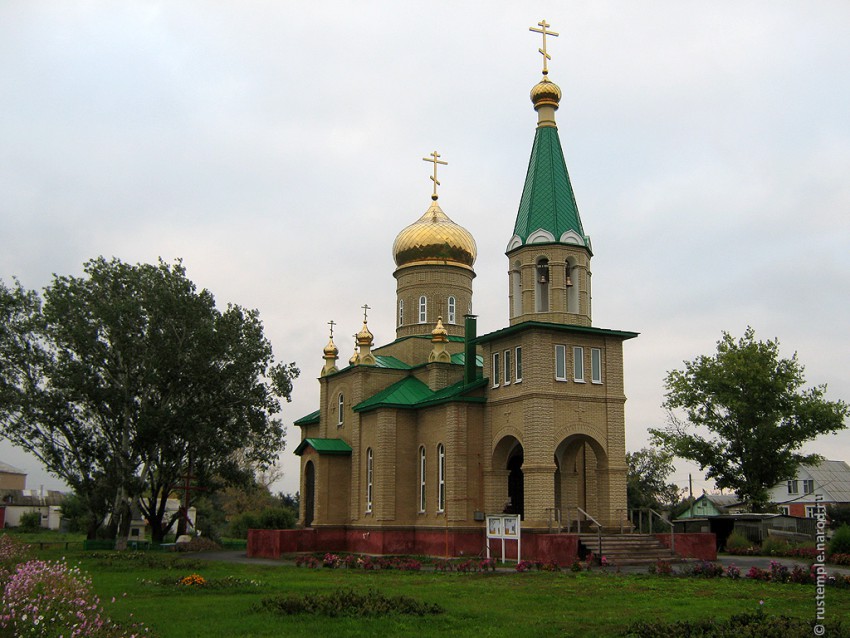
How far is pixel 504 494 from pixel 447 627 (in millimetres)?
15579

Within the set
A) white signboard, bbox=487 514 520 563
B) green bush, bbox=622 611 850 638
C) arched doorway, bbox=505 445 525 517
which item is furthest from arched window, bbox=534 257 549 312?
green bush, bbox=622 611 850 638

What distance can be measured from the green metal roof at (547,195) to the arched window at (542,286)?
2.80 feet

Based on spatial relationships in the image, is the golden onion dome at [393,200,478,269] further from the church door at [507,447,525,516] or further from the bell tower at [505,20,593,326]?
the church door at [507,447,525,516]

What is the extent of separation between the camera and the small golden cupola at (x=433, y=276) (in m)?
35.4

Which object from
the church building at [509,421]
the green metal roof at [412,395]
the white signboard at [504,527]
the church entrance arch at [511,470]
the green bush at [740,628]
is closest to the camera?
the green bush at [740,628]

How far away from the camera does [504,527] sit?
78.0 ft

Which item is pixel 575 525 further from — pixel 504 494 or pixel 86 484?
pixel 86 484

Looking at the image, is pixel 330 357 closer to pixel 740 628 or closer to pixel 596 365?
pixel 596 365

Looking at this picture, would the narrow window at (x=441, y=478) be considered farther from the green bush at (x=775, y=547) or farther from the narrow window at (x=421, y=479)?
the green bush at (x=775, y=547)

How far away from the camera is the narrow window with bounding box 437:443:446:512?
28.6 metres

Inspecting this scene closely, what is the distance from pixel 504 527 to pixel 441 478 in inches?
208

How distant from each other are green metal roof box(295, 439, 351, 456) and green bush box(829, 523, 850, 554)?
55.4 ft

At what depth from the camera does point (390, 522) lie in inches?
1171

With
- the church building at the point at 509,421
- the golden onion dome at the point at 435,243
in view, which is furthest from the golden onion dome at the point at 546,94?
the golden onion dome at the point at 435,243
